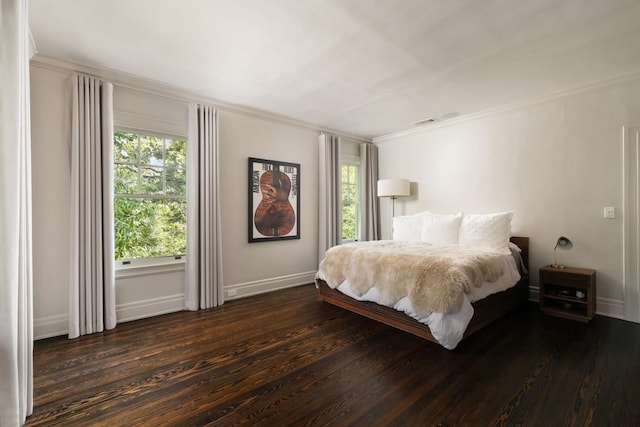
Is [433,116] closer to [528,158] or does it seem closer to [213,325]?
[528,158]

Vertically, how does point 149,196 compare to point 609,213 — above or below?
above

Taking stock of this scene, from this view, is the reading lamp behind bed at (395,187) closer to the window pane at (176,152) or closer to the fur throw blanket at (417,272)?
the fur throw blanket at (417,272)

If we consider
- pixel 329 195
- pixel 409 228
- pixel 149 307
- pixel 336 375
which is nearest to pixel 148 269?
pixel 149 307

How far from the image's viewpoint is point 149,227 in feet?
10.9

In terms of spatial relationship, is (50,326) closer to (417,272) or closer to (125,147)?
(125,147)

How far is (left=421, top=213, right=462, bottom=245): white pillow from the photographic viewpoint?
3.86 metres

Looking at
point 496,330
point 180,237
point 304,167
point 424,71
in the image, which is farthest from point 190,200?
point 496,330

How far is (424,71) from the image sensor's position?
2877 millimetres

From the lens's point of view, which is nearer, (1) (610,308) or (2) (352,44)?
(2) (352,44)

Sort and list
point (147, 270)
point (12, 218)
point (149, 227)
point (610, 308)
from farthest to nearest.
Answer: point (149, 227)
point (147, 270)
point (610, 308)
point (12, 218)

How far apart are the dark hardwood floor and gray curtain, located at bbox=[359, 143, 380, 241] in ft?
8.17

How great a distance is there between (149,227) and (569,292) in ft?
15.5

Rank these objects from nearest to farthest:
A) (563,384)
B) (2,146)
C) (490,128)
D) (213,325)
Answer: (2,146)
(563,384)
(213,325)
(490,128)

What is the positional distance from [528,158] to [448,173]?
41.4 inches
